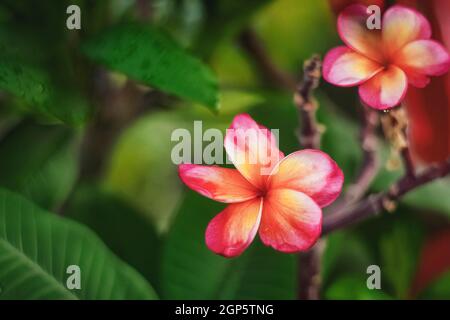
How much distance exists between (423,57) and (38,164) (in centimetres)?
27

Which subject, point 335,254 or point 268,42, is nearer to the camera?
point 335,254

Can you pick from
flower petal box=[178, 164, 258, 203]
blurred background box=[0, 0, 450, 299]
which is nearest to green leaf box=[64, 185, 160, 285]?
blurred background box=[0, 0, 450, 299]

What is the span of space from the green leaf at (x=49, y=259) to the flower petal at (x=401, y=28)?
19cm

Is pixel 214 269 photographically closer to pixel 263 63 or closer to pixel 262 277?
pixel 262 277

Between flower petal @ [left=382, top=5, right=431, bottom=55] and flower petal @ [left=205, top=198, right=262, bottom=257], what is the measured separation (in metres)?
0.10

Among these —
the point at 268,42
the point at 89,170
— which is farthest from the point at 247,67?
the point at 89,170

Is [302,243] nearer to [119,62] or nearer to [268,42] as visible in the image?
[119,62]

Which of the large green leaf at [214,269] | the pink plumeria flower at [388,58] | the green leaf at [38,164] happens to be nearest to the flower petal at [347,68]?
the pink plumeria flower at [388,58]

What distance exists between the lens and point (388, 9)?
1.10 feet

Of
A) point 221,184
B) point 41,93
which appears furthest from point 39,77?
point 221,184

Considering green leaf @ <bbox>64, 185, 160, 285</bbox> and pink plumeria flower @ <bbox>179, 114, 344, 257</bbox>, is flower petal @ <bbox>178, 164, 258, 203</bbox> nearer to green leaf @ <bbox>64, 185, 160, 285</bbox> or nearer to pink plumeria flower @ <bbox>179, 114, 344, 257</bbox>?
pink plumeria flower @ <bbox>179, 114, 344, 257</bbox>

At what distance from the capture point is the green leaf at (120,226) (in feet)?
1.35

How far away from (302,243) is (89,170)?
21 cm

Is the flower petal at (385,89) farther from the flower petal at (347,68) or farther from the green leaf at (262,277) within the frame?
the green leaf at (262,277)
